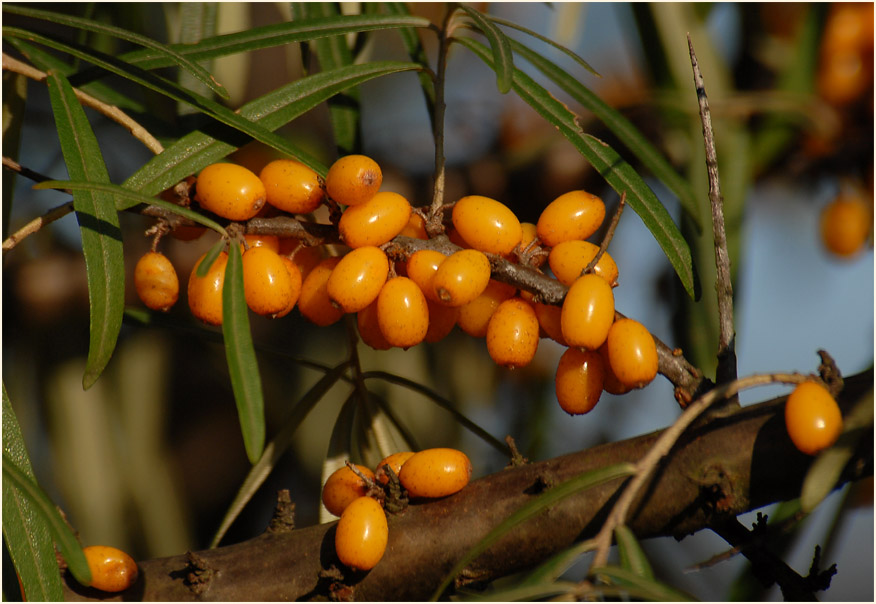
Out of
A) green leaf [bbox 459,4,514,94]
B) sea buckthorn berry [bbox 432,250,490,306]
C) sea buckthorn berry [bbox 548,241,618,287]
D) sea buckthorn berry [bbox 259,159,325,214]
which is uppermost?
green leaf [bbox 459,4,514,94]

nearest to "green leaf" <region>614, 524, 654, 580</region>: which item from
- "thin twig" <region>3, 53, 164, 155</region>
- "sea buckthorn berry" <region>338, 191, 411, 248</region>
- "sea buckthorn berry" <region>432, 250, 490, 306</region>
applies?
"sea buckthorn berry" <region>432, 250, 490, 306</region>

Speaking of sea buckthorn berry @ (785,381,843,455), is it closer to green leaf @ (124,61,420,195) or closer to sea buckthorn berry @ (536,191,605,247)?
sea buckthorn berry @ (536,191,605,247)

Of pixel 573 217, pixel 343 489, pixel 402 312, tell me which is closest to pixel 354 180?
pixel 402 312

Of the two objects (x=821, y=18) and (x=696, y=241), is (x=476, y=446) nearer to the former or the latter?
(x=696, y=241)

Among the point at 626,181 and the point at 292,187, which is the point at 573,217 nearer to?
the point at 626,181

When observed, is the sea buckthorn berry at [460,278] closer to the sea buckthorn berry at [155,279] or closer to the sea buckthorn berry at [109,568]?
the sea buckthorn berry at [155,279]

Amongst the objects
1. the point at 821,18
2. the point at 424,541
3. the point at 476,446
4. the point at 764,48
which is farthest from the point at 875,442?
the point at 476,446
